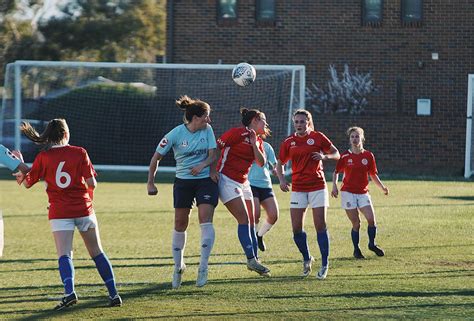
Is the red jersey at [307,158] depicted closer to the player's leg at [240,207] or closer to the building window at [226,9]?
the player's leg at [240,207]

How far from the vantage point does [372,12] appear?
34.6 m

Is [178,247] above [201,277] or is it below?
above

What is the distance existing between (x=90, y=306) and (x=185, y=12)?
25306 mm

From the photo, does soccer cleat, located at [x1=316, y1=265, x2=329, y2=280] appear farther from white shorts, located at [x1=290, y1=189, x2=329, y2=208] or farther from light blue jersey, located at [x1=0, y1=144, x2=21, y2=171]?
light blue jersey, located at [x1=0, y1=144, x2=21, y2=171]

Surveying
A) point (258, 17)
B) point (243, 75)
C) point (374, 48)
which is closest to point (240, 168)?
point (243, 75)

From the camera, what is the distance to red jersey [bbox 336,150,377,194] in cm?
1498

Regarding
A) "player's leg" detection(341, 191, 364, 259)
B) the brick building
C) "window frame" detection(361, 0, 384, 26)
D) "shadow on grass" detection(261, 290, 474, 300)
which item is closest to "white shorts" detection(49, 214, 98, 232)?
"shadow on grass" detection(261, 290, 474, 300)

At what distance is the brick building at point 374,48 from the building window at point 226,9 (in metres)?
0.03

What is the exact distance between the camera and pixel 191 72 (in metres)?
32.1

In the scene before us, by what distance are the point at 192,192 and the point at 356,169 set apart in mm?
3835

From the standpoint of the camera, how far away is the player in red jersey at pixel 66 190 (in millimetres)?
10344

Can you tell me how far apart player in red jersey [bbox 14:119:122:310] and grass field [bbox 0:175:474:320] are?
1.42ft

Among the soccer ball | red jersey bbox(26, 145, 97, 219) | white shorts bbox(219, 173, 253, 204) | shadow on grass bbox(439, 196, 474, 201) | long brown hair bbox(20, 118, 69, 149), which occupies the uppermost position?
the soccer ball

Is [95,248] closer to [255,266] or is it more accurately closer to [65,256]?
[65,256]
